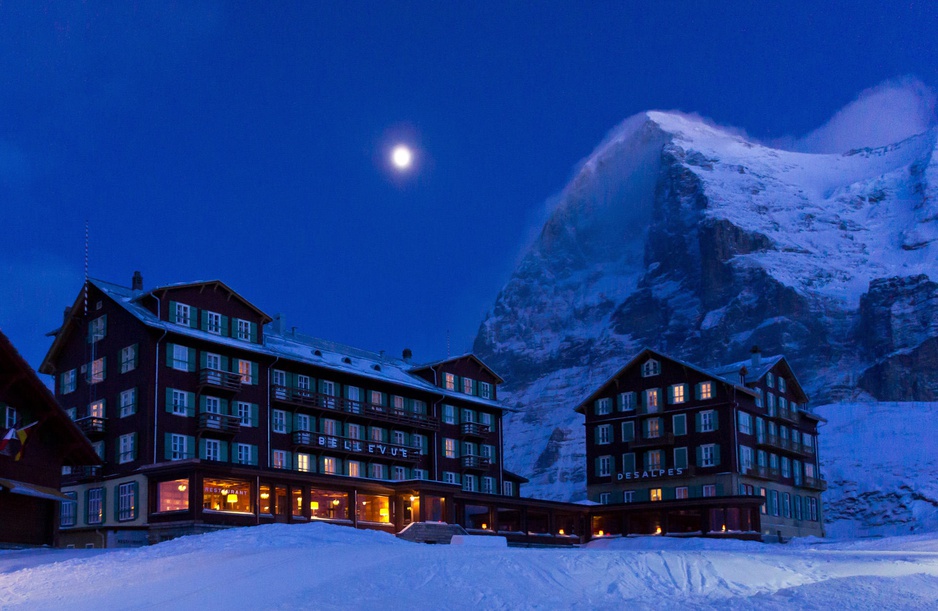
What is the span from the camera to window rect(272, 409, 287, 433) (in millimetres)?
65625

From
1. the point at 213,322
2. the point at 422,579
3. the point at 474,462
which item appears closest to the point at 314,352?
the point at 213,322

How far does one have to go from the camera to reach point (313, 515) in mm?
63219

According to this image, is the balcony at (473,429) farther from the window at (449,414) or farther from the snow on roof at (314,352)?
the snow on roof at (314,352)

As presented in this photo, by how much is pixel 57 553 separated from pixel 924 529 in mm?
83461

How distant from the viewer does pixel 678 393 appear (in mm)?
86438

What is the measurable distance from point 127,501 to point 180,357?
863 cm

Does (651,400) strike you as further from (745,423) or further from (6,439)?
(6,439)

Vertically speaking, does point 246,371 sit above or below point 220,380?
above

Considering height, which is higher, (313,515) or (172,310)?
(172,310)

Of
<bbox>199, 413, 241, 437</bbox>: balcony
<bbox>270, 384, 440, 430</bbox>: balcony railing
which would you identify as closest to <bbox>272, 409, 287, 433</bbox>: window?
<bbox>270, 384, 440, 430</bbox>: balcony railing

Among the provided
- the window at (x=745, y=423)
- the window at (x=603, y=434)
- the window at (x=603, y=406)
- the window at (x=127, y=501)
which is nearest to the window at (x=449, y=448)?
the window at (x=603, y=434)

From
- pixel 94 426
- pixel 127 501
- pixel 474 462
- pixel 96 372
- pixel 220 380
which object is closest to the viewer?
pixel 127 501

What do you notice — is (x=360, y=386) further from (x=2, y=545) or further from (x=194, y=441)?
(x=2, y=545)

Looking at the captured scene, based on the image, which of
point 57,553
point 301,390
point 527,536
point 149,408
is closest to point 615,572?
point 57,553
